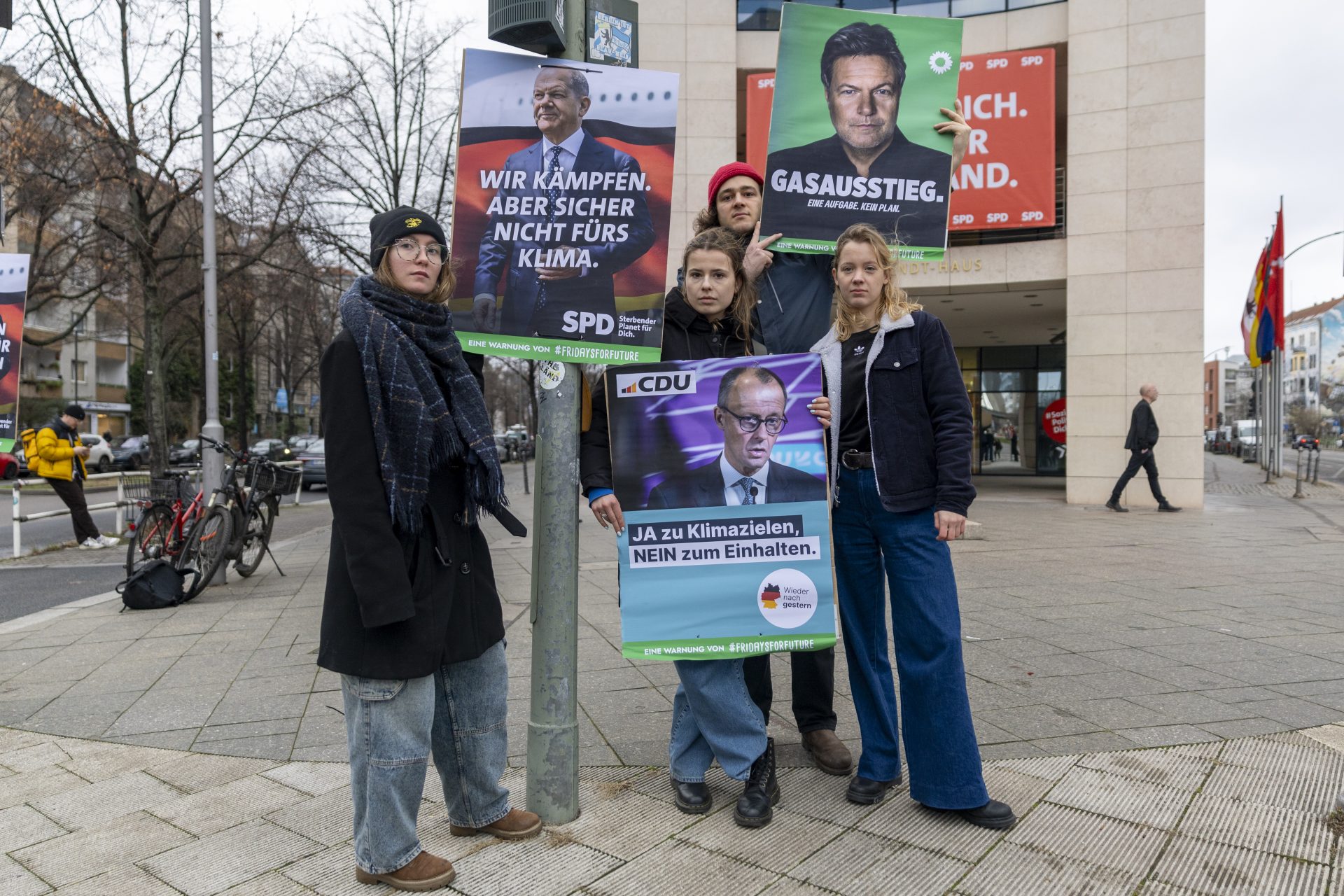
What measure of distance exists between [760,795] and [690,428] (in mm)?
1246

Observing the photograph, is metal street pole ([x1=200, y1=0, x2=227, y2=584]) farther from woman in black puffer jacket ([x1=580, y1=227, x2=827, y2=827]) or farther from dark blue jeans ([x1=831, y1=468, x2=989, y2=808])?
dark blue jeans ([x1=831, y1=468, x2=989, y2=808])

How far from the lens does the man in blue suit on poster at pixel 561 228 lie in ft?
9.46

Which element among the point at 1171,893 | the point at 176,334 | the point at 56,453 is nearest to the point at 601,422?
the point at 1171,893

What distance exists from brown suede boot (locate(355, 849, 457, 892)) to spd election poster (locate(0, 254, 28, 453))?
5.23 m

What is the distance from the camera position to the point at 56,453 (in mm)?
11281

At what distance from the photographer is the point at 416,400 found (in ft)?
8.21

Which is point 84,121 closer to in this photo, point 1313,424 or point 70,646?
point 70,646

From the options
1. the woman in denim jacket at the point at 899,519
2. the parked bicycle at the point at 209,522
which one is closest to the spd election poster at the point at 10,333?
the parked bicycle at the point at 209,522

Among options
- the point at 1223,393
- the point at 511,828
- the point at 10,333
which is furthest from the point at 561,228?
the point at 1223,393

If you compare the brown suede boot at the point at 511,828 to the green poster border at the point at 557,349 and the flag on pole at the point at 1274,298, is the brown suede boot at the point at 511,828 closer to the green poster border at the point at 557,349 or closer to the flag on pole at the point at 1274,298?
the green poster border at the point at 557,349

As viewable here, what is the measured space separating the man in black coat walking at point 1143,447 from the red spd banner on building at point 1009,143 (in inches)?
137

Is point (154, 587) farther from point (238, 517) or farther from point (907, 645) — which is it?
point (907, 645)

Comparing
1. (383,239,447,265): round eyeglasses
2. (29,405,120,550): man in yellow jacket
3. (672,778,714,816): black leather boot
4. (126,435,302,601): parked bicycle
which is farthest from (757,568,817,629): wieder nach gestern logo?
(29,405,120,550): man in yellow jacket

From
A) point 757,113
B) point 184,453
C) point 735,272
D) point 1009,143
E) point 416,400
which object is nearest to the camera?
point 416,400
